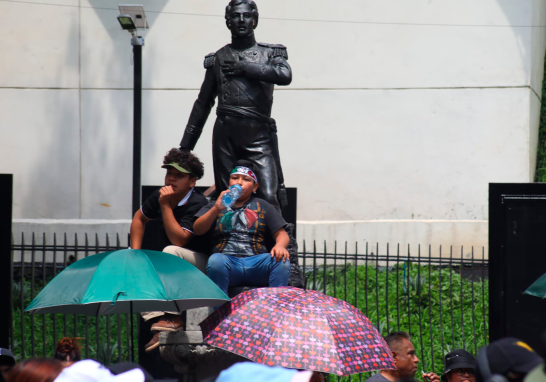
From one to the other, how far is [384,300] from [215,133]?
403cm

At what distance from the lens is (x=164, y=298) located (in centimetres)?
445

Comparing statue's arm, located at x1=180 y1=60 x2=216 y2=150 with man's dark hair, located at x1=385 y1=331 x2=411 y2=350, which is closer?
man's dark hair, located at x1=385 y1=331 x2=411 y2=350

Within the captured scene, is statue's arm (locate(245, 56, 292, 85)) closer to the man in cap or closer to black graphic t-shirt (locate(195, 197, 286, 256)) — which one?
black graphic t-shirt (locate(195, 197, 286, 256))

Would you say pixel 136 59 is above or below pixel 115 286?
above

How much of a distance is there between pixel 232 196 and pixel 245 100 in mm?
1239

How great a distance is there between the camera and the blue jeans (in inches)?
216

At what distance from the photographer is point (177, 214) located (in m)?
6.10

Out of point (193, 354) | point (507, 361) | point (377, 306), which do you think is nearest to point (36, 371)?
point (507, 361)

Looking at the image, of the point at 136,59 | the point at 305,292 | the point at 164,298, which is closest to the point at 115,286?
the point at 164,298

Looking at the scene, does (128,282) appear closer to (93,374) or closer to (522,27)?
(93,374)

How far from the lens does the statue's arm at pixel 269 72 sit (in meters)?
6.37

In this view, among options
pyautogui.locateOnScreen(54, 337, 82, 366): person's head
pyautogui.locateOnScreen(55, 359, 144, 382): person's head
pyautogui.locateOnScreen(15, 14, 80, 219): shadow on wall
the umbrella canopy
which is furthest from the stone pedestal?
pyautogui.locateOnScreen(15, 14, 80, 219): shadow on wall

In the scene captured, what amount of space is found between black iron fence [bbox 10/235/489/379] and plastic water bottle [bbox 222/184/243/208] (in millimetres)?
2132

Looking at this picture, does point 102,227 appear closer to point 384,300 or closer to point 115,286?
point 384,300
